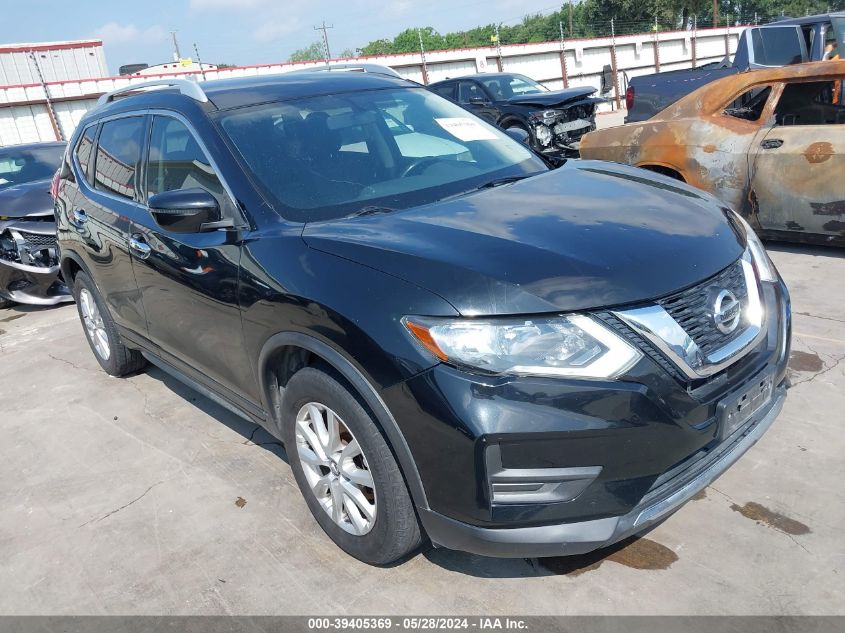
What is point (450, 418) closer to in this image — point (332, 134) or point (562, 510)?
point (562, 510)

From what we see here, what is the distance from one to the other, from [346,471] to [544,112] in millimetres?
10672

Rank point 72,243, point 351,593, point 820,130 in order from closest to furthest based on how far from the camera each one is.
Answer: point 351,593, point 72,243, point 820,130

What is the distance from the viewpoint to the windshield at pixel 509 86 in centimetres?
1344

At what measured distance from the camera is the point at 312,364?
2.58 meters

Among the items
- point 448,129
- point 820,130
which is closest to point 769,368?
point 448,129

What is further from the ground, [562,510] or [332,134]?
[332,134]

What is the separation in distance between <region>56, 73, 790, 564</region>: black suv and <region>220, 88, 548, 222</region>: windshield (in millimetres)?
12

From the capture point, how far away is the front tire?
7.63 feet

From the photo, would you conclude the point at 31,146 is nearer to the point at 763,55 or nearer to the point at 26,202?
the point at 26,202

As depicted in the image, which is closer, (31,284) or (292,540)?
(292,540)

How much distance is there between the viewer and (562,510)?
2100mm

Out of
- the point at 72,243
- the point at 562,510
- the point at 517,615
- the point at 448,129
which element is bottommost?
the point at 517,615

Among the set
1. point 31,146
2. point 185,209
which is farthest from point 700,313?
point 31,146

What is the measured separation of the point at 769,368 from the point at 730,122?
416cm
